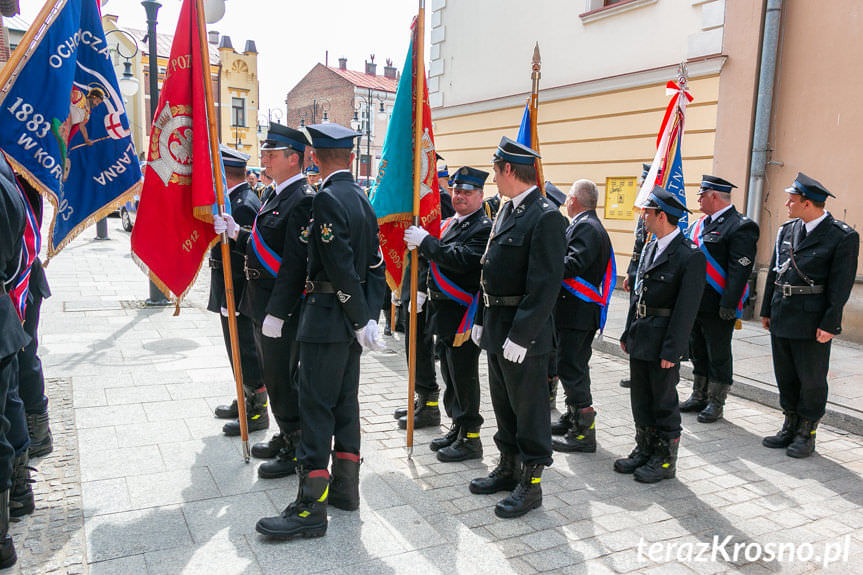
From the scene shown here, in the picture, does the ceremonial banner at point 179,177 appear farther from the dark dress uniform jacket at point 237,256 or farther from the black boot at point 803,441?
the black boot at point 803,441

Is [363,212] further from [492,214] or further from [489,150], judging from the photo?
[489,150]

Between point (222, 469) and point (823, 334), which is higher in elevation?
point (823, 334)

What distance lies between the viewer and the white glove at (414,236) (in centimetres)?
425

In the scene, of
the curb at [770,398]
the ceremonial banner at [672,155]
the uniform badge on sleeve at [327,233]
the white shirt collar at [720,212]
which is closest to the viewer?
the uniform badge on sleeve at [327,233]

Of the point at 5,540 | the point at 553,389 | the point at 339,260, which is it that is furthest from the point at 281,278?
the point at 553,389

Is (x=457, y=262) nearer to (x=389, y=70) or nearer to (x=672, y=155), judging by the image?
(x=672, y=155)

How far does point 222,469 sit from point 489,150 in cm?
1126

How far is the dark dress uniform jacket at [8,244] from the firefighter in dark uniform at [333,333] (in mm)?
1395

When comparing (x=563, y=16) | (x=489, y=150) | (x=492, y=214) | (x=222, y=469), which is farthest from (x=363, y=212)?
(x=489, y=150)

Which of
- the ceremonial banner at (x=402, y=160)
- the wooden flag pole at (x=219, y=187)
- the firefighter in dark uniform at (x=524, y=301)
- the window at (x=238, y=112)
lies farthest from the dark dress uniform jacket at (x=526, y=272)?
the window at (x=238, y=112)

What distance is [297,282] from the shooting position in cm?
384

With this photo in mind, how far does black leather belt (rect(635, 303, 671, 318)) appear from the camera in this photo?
4426 millimetres

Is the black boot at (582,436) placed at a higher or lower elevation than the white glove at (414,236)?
lower

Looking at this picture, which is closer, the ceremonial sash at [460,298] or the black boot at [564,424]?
the ceremonial sash at [460,298]
